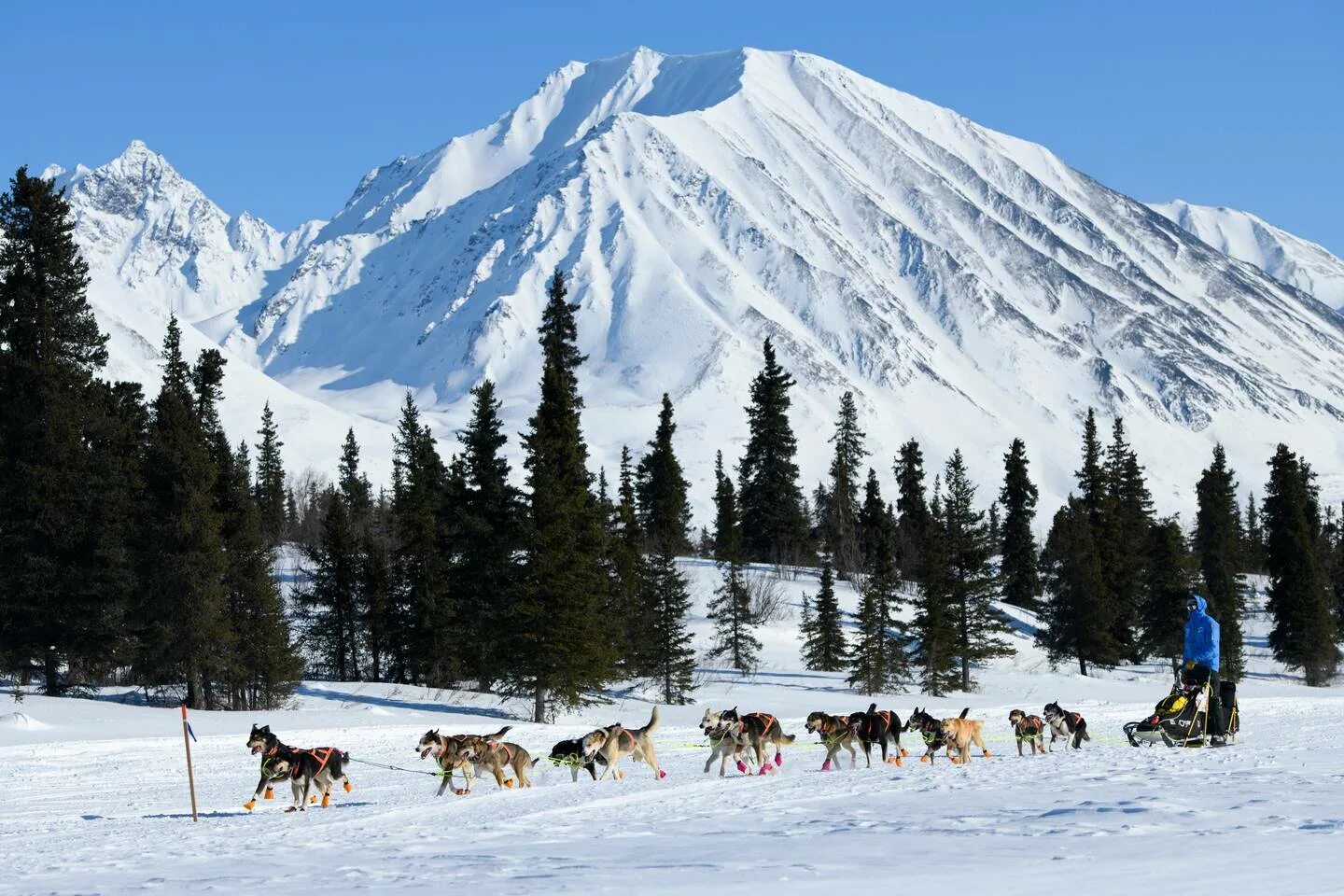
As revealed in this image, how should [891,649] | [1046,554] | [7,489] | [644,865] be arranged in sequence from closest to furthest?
[644,865] < [7,489] < [891,649] < [1046,554]

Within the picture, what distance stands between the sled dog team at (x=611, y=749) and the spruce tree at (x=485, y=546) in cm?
1974

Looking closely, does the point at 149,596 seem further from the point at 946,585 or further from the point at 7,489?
the point at 946,585

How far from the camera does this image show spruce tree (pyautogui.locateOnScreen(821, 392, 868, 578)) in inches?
3622

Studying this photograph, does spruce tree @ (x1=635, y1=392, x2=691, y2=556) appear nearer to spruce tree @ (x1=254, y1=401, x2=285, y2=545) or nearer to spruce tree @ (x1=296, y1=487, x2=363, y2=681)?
spruce tree @ (x1=296, y1=487, x2=363, y2=681)

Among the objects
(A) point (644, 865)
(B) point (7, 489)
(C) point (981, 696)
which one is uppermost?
(B) point (7, 489)

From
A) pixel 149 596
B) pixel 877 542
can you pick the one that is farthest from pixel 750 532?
pixel 149 596

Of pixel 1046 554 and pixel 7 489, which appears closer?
pixel 7 489

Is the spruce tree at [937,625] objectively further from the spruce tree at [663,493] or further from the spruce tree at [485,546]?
the spruce tree at [485,546]

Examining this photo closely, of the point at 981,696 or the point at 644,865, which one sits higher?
the point at 644,865

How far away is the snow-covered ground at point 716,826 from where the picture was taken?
34.1ft

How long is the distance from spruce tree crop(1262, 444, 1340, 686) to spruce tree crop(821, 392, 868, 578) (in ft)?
85.4

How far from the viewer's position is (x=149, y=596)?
4047 centimetres

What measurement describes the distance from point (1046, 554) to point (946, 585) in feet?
114

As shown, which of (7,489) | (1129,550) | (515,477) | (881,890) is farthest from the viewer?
(515,477)
